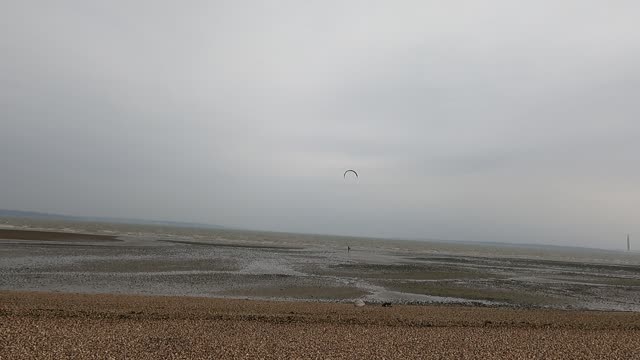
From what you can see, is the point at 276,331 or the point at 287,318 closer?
the point at 276,331

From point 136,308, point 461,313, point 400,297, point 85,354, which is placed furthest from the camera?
point 400,297

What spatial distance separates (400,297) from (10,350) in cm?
1827

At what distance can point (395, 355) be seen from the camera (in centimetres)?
1109

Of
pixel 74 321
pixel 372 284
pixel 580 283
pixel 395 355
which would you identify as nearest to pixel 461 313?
pixel 395 355

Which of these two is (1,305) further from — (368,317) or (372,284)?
(372,284)

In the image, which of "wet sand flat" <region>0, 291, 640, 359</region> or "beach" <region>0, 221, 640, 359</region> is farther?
"beach" <region>0, 221, 640, 359</region>

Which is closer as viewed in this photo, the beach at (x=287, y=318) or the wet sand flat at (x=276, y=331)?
the wet sand flat at (x=276, y=331)

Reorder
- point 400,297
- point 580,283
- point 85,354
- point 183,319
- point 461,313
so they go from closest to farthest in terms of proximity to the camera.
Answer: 1. point 85,354
2. point 183,319
3. point 461,313
4. point 400,297
5. point 580,283

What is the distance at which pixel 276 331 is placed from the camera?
1319 cm

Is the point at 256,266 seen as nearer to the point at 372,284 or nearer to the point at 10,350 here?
the point at 372,284

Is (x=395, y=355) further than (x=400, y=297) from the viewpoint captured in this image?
No

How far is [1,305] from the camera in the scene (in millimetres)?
15102

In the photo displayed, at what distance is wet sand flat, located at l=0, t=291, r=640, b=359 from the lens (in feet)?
35.3

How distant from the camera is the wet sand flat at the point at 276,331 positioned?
10.8 meters
